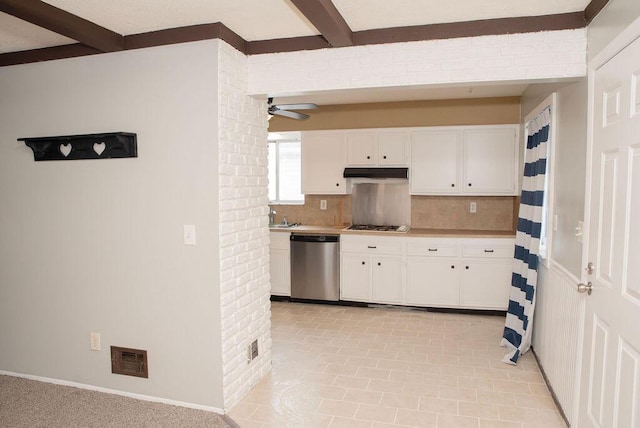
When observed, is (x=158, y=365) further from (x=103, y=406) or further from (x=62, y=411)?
(x=62, y=411)

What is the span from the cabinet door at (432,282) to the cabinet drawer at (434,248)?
59 mm

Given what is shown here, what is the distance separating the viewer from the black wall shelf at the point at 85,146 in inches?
116

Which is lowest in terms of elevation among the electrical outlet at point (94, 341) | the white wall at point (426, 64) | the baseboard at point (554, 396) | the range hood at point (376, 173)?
the baseboard at point (554, 396)

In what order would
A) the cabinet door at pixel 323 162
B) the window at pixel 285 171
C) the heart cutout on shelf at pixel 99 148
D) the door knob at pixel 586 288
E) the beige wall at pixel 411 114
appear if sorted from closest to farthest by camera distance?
the door knob at pixel 586 288
the heart cutout on shelf at pixel 99 148
the beige wall at pixel 411 114
the cabinet door at pixel 323 162
the window at pixel 285 171

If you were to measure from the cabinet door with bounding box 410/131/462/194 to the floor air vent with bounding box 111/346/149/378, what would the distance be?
11.3 feet

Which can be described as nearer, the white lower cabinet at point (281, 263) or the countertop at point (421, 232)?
the countertop at point (421, 232)

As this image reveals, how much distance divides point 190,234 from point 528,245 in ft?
8.55

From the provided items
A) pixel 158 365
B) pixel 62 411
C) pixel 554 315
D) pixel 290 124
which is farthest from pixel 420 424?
pixel 290 124

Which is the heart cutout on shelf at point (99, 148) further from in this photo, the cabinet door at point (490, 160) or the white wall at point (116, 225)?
the cabinet door at point (490, 160)

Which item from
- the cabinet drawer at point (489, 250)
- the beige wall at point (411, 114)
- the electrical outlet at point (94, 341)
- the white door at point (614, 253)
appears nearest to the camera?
the white door at point (614, 253)

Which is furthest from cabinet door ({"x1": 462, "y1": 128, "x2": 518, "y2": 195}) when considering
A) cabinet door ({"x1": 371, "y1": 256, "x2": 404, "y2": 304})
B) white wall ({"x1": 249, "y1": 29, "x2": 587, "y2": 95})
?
white wall ({"x1": 249, "y1": 29, "x2": 587, "y2": 95})

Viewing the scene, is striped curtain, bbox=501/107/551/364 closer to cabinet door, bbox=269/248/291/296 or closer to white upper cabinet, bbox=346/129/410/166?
white upper cabinet, bbox=346/129/410/166

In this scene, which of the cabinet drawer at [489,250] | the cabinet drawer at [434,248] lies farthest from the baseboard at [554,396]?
the cabinet drawer at [434,248]

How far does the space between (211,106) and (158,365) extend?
173 centimetres
